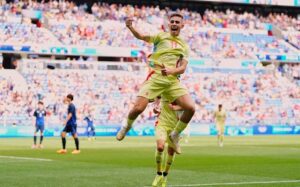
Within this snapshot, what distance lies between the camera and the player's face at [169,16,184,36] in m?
15.0

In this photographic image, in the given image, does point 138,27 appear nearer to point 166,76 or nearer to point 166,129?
point 166,129

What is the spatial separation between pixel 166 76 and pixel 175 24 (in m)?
1.07

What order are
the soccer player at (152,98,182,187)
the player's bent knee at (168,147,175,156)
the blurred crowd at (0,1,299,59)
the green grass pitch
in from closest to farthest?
the soccer player at (152,98,182,187) < the player's bent knee at (168,147,175,156) < the green grass pitch < the blurred crowd at (0,1,299,59)

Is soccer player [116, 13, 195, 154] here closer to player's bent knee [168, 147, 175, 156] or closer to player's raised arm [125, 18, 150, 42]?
player's raised arm [125, 18, 150, 42]

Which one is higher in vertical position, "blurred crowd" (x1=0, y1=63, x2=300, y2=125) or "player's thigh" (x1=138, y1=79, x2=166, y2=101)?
"player's thigh" (x1=138, y1=79, x2=166, y2=101)

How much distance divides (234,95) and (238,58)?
619 centimetres

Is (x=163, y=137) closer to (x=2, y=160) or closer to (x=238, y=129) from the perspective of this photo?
(x=2, y=160)

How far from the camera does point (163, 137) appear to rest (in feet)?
52.5

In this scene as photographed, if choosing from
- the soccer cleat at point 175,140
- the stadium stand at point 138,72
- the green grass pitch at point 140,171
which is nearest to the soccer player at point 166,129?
the soccer cleat at point 175,140

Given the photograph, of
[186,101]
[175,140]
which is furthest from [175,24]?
[175,140]

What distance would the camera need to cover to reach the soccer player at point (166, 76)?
14897 millimetres

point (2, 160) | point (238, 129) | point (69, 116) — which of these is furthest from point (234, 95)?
point (2, 160)

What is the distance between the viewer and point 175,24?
49.3 ft

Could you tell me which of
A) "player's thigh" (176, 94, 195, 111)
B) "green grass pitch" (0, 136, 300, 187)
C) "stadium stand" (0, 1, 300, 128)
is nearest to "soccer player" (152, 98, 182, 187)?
"green grass pitch" (0, 136, 300, 187)
